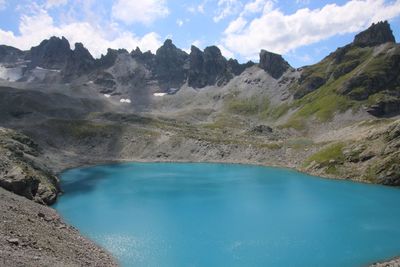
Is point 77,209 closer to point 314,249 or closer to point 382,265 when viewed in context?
point 314,249

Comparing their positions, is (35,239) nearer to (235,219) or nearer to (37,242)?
(37,242)

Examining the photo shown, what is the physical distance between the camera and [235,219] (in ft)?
257

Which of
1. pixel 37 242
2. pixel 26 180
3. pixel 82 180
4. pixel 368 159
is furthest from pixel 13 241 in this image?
pixel 368 159

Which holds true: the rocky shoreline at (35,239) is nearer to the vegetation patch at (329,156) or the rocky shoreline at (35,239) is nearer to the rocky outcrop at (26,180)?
the rocky outcrop at (26,180)

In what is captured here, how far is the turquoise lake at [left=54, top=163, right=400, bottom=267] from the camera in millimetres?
57938

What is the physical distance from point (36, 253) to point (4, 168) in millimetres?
35795

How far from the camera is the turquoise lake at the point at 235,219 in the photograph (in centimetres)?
5794

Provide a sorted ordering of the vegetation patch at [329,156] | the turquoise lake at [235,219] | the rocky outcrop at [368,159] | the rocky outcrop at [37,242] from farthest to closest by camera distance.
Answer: the vegetation patch at [329,156] → the rocky outcrop at [368,159] → the turquoise lake at [235,219] → the rocky outcrop at [37,242]

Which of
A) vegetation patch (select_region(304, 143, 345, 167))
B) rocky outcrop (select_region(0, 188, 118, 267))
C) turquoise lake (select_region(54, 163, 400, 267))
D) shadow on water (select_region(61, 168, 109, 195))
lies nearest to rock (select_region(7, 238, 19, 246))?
rocky outcrop (select_region(0, 188, 118, 267))

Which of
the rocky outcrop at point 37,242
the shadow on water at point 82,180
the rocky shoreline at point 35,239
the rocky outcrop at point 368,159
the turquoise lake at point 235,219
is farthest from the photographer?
the shadow on water at point 82,180

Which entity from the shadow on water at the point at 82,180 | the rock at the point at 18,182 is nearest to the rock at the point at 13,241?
the rock at the point at 18,182

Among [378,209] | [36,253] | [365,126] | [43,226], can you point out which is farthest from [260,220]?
[365,126]

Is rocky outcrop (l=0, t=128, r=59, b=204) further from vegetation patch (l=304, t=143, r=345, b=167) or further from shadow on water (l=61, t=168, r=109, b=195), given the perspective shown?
vegetation patch (l=304, t=143, r=345, b=167)

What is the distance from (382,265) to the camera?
165 ft
